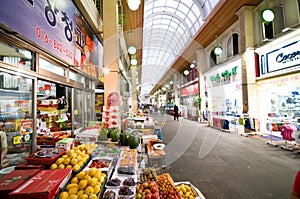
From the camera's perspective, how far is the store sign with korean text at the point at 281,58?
5.80 metres

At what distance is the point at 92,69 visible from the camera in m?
5.69

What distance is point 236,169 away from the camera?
150 inches

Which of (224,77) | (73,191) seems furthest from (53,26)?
(224,77)

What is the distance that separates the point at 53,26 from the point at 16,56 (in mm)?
1059

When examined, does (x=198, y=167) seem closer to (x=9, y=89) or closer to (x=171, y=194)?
(x=171, y=194)

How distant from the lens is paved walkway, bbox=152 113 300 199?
286cm

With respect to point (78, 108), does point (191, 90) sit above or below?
above

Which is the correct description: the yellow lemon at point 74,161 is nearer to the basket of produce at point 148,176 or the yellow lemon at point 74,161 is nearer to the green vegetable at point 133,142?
the basket of produce at point 148,176

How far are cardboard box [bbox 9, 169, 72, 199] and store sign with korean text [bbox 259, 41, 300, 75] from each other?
7.98 m

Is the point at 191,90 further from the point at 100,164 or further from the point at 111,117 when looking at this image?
the point at 100,164

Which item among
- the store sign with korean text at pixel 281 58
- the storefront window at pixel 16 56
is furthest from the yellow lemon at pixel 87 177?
the store sign with korean text at pixel 281 58

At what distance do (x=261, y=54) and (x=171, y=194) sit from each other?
8342mm

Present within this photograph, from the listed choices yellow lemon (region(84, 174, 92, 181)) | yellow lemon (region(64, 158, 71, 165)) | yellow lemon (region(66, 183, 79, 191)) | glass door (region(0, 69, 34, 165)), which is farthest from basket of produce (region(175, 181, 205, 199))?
glass door (region(0, 69, 34, 165))

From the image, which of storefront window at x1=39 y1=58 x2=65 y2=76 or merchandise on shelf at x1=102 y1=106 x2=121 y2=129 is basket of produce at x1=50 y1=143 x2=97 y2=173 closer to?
storefront window at x1=39 y1=58 x2=65 y2=76
